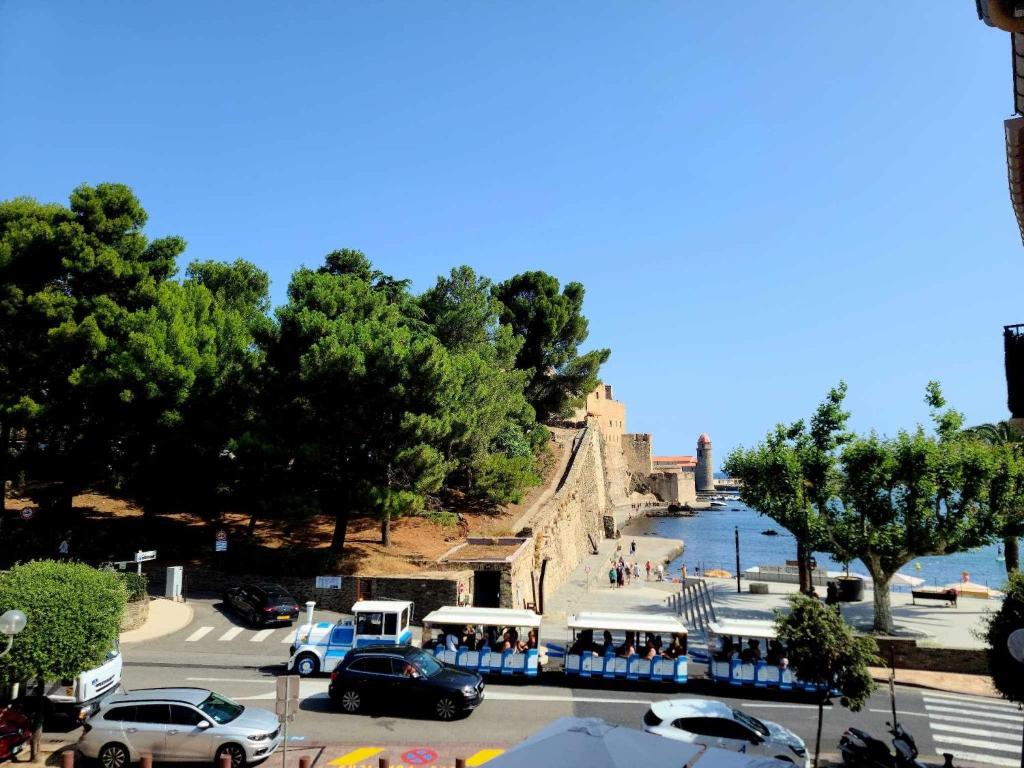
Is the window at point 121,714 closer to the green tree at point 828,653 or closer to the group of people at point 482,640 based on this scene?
the group of people at point 482,640

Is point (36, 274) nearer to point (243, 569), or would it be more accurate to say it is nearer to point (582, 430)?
point (243, 569)

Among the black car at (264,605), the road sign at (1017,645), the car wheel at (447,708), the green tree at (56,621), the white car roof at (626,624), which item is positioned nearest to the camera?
the road sign at (1017,645)

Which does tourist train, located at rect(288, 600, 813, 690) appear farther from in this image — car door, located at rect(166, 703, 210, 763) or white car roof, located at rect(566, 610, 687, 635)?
car door, located at rect(166, 703, 210, 763)

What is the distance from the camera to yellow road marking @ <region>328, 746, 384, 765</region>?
12.2m

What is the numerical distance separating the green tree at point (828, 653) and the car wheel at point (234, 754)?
1023 centimetres

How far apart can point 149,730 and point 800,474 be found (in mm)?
22284

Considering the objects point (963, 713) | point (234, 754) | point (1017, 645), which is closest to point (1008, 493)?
point (963, 713)

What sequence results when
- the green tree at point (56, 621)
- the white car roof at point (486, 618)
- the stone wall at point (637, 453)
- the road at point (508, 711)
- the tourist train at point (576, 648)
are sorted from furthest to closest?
the stone wall at point (637, 453), the white car roof at point (486, 618), the tourist train at point (576, 648), the road at point (508, 711), the green tree at point (56, 621)

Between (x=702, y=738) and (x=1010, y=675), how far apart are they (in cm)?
568

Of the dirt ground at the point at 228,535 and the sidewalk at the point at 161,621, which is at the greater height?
the dirt ground at the point at 228,535

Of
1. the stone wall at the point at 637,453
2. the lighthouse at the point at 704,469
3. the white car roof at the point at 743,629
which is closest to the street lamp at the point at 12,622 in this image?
the white car roof at the point at 743,629

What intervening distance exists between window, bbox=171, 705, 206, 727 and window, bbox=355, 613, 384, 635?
645 cm

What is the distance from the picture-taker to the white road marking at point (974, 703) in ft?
57.1

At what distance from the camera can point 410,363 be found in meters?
26.2
